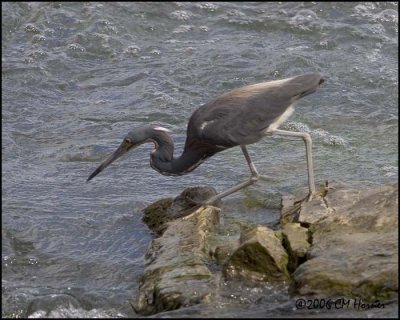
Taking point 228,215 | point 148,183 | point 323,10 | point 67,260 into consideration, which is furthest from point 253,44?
point 67,260

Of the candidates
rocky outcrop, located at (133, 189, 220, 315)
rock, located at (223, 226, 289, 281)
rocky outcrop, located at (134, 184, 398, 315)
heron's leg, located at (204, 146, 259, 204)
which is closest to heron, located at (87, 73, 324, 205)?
heron's leg, located at (204, 146, 259, 204)

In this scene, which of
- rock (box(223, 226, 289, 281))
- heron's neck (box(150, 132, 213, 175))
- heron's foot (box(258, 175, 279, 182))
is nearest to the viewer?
rock (box(223, 226, 289, 281))

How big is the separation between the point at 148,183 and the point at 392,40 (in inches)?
176

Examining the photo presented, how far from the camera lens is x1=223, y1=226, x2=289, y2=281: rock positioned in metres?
5.52

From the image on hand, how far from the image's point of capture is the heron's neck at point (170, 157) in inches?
288

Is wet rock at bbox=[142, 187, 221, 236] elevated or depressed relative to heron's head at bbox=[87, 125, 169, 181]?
depressed

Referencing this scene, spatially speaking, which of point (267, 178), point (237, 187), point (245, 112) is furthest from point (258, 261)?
point (267, 178)

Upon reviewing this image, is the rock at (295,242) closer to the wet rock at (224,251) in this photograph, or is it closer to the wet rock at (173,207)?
the wet rock at (224,251)

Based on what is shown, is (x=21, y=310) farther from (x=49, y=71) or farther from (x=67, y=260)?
(x=49, y=71)

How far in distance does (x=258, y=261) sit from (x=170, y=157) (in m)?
1.99

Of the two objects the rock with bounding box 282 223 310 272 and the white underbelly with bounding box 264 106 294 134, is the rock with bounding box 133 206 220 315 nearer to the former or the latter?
the rock with bounding box 282 223 310 272

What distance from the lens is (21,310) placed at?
579 centimetres

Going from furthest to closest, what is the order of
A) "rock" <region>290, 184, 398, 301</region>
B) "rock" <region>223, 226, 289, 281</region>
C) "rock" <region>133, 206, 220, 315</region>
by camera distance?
"rock" <region>223, 226, 289, 281</region> < "rock" <region>133, 206, 220, 315</region> < "rock" <region>290, 184, 398, 301</region>

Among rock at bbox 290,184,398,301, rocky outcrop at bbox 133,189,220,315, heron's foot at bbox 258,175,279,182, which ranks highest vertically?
rock at bbox 290,184,398,301
